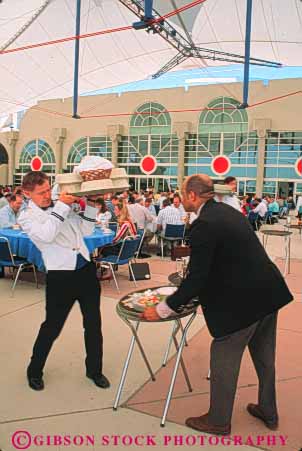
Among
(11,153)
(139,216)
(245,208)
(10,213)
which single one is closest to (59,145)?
(11,153)

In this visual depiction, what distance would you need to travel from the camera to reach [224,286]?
216cm

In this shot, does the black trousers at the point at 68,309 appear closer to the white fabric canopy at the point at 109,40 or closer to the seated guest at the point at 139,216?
the seated guest at the point at 139,216

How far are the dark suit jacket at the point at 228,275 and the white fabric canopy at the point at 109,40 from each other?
73.3ft

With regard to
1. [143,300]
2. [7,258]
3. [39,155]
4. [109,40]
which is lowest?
[7,258]

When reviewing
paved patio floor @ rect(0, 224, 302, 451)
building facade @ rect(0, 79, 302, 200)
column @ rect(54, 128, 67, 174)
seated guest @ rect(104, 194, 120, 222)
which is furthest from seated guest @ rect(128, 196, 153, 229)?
column @ rect(54, 128, 67, 174)

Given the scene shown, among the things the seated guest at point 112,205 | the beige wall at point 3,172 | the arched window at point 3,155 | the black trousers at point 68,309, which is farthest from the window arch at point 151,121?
the black trousers at point 68,309

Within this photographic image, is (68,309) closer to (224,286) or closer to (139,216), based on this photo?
(224,286)

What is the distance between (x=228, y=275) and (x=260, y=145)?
26.6m

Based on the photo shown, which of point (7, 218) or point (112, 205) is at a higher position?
point (112, 205)

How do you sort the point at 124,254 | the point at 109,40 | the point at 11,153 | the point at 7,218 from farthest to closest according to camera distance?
1. the point at 11,153
2. the point at 109,40
3. the point at 7,218
4. the point at 124,254

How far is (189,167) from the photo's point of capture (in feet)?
98.4

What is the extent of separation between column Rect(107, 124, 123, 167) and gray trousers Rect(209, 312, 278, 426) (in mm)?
29816

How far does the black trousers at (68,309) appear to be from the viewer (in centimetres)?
280

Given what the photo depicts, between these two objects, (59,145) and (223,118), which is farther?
(59,145)
